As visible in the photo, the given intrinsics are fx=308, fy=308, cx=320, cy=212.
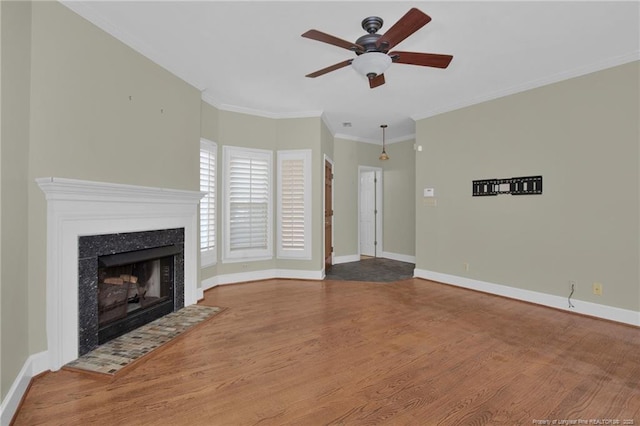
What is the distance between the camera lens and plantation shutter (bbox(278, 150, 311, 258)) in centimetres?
535

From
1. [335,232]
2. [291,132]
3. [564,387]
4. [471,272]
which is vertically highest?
[291,132]

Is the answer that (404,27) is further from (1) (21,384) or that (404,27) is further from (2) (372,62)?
(1) (21,384)

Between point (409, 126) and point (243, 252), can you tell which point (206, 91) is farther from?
point (409, 126)

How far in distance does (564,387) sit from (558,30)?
3047mm

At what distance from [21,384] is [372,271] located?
5058 mm

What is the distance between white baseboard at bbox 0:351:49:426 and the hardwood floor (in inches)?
2.7

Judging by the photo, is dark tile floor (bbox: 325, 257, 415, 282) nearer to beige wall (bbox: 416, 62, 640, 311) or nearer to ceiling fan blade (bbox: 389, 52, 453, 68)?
beige wall (bbox: 416, 62, 640, 311)

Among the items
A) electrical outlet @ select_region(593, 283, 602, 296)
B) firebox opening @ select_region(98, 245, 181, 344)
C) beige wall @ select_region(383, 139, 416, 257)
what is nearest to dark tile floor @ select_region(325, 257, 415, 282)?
beige wall @ select_region(383, 139, 416, 257)

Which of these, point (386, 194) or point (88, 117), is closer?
point (88, 117)

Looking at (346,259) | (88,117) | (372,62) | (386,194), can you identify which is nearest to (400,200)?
(386,194)

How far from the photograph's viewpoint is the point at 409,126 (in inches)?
248

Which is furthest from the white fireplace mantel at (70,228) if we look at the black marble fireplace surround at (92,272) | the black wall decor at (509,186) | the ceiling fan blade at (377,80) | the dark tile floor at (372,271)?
the black wall decor at (509,186)

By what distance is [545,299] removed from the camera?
3961 mm

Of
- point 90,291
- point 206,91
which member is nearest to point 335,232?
point 206,91
